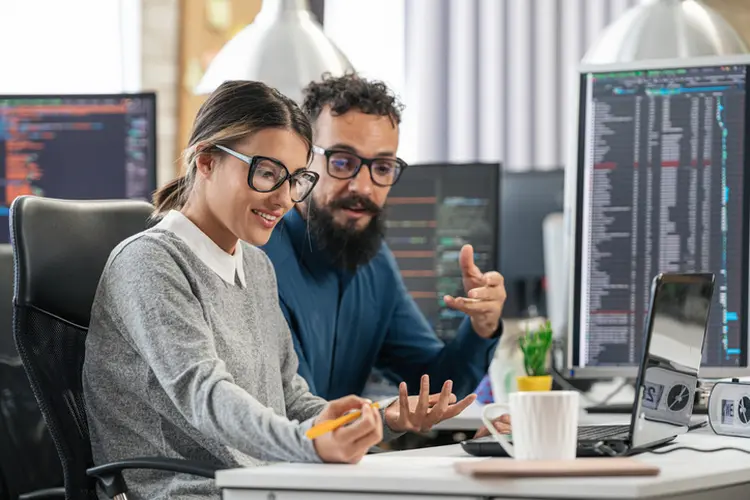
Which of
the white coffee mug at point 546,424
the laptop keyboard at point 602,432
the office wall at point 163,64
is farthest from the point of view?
the office wall at point 163,64

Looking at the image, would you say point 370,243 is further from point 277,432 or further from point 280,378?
point 277,432

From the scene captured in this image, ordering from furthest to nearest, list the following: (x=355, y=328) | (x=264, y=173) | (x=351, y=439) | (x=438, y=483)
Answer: (x=355, y=328) < (x=264, y=173) < (x=351, y=439) < (x=438, y=483)

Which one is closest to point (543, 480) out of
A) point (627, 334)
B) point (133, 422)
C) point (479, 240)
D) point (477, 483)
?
point (477, 483)

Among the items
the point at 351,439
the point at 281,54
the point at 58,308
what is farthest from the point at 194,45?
the point at 351,439

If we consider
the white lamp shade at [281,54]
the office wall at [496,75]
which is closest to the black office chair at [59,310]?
the white lamp shade at [281,54]

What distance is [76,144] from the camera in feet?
10.7

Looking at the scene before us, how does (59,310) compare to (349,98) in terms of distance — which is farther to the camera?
(349,98)

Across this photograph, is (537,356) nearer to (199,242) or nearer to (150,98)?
(199,242)

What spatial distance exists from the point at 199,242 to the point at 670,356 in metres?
0.70

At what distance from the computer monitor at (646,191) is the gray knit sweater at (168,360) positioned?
760mm

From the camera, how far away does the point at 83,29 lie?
14.7 feet

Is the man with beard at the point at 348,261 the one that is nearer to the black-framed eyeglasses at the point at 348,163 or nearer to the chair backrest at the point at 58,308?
the black-framed eyeglasses at the point at 348,163

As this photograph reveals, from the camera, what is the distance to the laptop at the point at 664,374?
151cm

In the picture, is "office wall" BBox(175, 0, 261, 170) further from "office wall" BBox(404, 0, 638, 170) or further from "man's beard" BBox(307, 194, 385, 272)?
"man's beard" BBox(307, 194, 385, 272)
